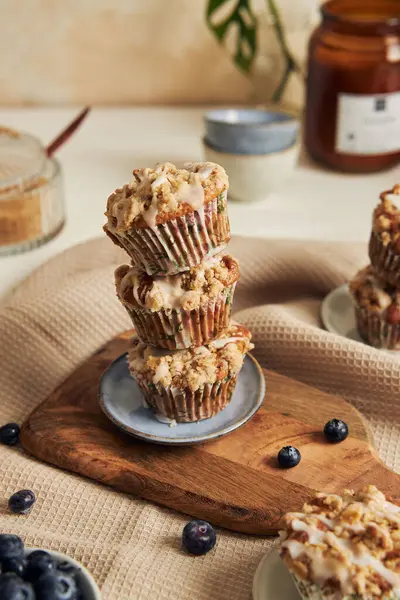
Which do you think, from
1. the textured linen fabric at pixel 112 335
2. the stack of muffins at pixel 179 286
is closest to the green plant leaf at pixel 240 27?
the textured linen fabric at pixel 112 335

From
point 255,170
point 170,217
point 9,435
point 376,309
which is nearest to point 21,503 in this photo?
point 9,435

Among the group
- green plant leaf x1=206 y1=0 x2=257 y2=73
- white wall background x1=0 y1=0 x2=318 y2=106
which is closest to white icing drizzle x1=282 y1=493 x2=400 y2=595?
green plant leaf x1=206 y1=0 x2=257 y2=73

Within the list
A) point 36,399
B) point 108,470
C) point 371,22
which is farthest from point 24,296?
point 371,22

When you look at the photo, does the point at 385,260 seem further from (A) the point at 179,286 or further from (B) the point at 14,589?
(B) the point at 14,589

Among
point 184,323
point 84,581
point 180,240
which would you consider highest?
point 180,240

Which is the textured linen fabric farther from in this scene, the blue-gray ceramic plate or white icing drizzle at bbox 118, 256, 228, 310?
white icing drizzle at bbox 118, 256, 228, 310

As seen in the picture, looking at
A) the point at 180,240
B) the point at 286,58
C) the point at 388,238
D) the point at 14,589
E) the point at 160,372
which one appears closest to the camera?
the point at 14,589

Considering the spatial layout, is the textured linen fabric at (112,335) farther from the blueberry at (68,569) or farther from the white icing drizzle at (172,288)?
the white icing drizzle at (172,288)
